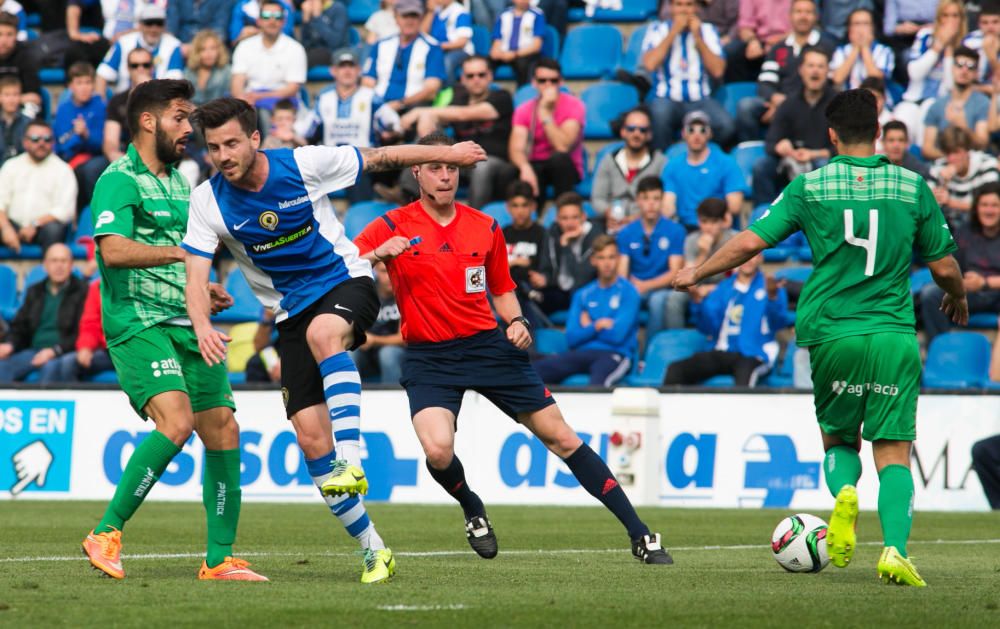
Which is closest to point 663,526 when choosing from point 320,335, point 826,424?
point 826,424

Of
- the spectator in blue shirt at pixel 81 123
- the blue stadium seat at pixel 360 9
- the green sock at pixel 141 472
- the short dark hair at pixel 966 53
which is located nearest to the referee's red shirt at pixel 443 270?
the green sock at pixel 141 472

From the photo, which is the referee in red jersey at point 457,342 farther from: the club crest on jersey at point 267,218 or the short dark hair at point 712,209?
the short dark hair at point 712,209

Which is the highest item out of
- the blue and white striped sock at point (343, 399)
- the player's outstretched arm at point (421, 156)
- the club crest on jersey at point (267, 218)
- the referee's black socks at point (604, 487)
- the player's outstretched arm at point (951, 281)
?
the player's outstretched arm at point (421, 156)

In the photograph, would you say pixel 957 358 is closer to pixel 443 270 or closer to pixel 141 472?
pixel 443 270

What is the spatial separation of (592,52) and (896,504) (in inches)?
559

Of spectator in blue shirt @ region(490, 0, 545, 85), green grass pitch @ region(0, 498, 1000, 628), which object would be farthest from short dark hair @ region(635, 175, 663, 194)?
A: green grass pitch @ region(0, 498, 1000, 628)

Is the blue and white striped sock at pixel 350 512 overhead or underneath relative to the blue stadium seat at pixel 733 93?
underneath

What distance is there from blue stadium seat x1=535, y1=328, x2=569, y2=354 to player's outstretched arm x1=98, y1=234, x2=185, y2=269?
9.76 m

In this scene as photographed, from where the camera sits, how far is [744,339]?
16.1 meters

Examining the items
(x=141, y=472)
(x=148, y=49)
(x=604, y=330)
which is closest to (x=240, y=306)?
(x=148, y=49)

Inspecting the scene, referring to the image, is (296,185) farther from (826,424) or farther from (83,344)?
Result: (83,344)

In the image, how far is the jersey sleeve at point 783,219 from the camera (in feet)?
24.6

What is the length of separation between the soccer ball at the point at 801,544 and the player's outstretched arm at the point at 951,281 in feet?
4.17

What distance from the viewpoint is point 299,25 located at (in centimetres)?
2223
